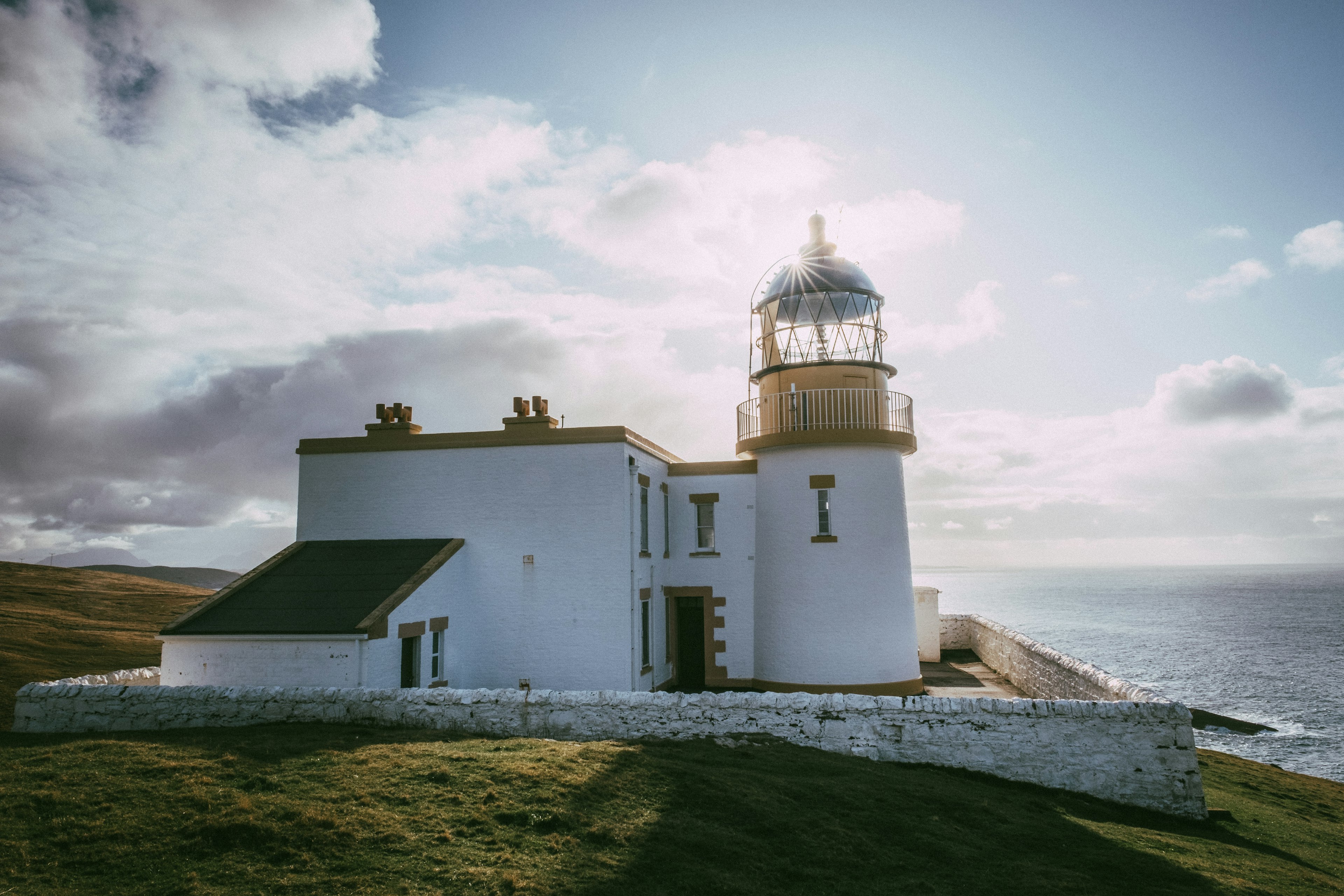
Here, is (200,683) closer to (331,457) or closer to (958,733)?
(331,457)

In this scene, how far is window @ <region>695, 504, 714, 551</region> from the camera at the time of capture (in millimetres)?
18750

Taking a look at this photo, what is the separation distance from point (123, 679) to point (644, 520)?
35.7 ft

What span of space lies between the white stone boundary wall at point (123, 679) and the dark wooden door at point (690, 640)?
11.1 meters

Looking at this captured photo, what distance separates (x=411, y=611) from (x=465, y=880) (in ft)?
27.2

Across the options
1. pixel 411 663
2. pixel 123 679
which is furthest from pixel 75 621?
pixel 411 663

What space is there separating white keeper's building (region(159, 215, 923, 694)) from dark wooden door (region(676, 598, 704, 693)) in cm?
5

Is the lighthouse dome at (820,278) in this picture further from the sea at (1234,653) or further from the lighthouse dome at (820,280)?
the sea at (1234,653)

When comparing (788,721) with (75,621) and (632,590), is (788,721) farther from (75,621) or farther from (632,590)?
(75,621)

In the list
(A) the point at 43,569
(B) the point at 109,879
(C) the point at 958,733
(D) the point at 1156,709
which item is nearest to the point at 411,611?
(B) the point at 109,879

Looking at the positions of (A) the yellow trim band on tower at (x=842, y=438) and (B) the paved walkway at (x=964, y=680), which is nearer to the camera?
(A) the yellow trim band on tower at (x=842, y=438)

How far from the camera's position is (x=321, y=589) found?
46.9 ft

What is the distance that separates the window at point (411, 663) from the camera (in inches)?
552

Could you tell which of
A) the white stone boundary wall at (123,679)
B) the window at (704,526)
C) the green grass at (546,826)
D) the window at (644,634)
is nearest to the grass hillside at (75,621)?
the white stone boundary wall at (123,679)

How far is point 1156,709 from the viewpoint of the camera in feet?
36.3
